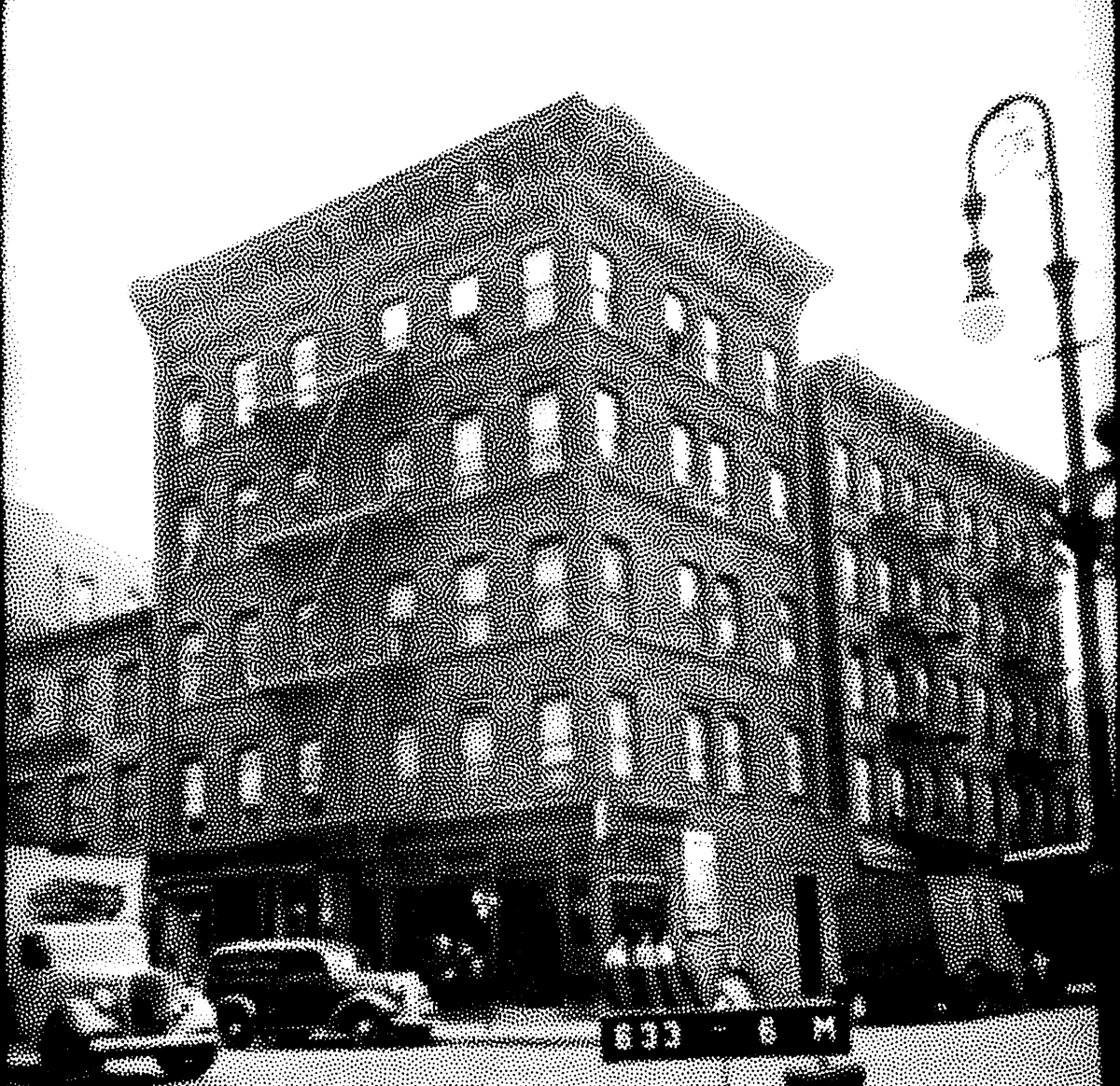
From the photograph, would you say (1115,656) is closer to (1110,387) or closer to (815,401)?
(1110,387)

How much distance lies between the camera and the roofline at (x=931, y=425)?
8219mm

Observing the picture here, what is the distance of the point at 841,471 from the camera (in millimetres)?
12461

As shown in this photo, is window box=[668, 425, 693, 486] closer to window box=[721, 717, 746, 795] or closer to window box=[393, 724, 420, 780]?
window box=[721, 717, 746, 795]

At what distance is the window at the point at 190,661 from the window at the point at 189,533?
2.27 feet

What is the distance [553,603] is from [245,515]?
3183mm

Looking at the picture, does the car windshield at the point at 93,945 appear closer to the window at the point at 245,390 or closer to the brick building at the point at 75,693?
the brick building at the point at 75,693

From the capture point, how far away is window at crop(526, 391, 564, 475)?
13461 mm

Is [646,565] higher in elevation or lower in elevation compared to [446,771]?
higher

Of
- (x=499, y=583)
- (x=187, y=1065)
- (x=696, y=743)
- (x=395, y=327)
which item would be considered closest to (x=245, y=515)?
(x=499, y=583)

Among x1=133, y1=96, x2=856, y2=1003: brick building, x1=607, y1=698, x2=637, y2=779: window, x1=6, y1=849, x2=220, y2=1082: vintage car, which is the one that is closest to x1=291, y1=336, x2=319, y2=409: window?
x1=133, y1=96, x2=856, y2=1003: brick building

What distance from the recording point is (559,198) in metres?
13.3

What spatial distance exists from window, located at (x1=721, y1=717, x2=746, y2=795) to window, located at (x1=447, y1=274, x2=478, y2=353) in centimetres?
491

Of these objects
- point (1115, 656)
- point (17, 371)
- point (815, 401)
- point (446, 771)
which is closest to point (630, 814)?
point (446, 771)

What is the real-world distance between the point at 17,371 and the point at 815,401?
780 cm
